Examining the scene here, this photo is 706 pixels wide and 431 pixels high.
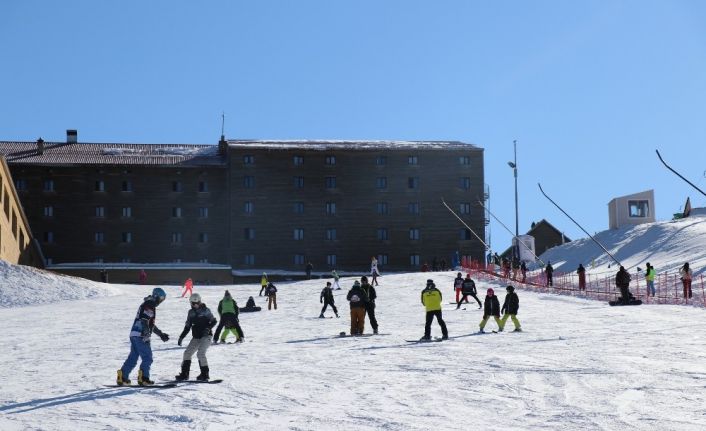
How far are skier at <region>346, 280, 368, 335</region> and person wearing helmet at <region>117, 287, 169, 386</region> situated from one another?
29.5 ft

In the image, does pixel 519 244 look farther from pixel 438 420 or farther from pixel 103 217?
pixel 438 420

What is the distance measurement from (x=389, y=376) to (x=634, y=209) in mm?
48395

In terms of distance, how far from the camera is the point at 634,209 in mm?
60375

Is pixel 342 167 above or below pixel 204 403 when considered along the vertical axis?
above

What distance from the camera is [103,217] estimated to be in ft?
219

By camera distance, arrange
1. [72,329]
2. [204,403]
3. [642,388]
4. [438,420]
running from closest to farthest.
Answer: [438,420] → [204,403] → [642,388] → [72,329]

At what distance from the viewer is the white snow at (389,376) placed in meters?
11.7

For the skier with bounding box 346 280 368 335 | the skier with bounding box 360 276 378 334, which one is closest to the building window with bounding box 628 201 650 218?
the skier with bounding box 360 276 378 334

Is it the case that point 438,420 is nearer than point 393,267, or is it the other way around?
point 438,420

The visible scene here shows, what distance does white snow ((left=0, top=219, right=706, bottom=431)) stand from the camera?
461 inches

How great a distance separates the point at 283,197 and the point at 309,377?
51.3 m

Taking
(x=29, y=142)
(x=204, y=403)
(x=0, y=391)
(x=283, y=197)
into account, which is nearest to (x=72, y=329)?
(x=0, y=391)

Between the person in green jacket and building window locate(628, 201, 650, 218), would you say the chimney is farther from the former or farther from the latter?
the person in green jacket

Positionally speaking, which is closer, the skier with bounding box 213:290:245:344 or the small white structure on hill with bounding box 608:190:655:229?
the skier with bounding box 213:290:245:344
